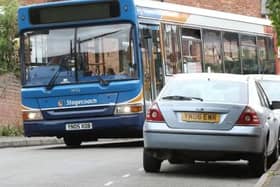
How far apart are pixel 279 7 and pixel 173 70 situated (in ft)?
25.7

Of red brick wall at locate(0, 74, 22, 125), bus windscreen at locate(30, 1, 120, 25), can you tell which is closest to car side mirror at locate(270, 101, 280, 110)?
bus windscreen at locate(30, 1, 120, 25)

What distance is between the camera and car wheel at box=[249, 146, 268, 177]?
479 inches

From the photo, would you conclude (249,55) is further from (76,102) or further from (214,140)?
(214,140)

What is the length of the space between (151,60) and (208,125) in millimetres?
6502

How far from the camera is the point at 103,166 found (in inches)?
547

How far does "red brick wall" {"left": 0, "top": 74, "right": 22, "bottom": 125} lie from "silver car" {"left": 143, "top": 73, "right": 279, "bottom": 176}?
15.9m

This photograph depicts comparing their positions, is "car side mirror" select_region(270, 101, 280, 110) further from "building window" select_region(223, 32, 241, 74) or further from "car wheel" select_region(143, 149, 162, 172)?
"building window" select_region(223, 32, 241, 74)

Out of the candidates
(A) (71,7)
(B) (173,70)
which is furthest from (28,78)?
(B) (173,70)

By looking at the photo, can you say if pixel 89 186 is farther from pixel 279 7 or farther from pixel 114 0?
pixel 114 0

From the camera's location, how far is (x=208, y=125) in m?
11.9

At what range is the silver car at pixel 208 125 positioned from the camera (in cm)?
1188

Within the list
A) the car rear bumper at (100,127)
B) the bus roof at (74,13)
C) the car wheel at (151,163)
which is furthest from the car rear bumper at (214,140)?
the bus roof at (74,13)

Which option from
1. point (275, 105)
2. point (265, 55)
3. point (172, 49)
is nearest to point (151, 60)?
point (172, 49)

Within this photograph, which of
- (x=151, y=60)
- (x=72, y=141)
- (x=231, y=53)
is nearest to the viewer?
(x=151, y=60)
